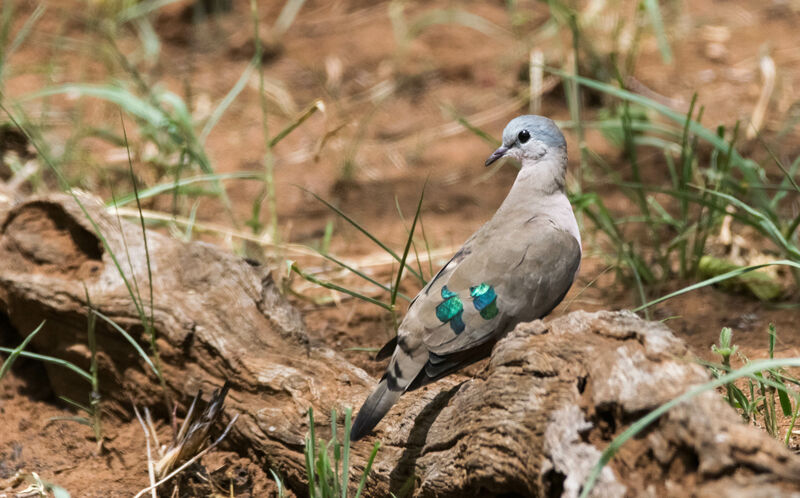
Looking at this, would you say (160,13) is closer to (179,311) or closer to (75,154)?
(75,154)

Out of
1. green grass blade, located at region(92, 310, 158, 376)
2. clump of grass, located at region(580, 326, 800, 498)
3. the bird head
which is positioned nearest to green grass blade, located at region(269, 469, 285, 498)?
green grass blade, located at region(92, 310, 158, 376)

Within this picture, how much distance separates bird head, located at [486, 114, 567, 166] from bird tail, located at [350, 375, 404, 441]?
114 centimetres

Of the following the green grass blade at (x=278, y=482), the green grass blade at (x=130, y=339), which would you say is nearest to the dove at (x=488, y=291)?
the green grass blade at (x=278, y=482)

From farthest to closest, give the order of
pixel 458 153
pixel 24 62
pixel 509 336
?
pixel 24 62, pixel 458 153, pixel 509 336

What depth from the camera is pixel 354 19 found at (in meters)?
7.11

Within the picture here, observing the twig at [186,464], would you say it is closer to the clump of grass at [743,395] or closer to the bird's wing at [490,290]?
the bird's wing at [490,290]

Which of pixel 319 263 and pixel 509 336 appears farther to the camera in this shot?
pixel 319 263

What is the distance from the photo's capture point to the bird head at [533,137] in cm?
320

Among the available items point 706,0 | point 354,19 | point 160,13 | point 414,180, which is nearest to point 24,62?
point 160,13

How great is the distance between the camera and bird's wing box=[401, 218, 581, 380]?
8.21 feet

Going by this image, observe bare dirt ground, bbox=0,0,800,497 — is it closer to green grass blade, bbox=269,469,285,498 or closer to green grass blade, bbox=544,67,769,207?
green grass blade, bbox=269,469,285,498

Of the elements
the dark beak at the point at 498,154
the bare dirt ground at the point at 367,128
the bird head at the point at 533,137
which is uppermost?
the bird head at the point at 533,137

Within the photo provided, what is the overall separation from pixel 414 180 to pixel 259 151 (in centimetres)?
115

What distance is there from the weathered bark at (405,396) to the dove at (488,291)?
0.11 m
